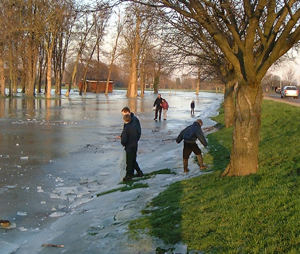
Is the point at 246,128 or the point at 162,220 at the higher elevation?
the point at 246,128

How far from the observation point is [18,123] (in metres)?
22.6

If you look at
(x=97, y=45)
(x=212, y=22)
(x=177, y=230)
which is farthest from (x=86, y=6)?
(x=97, y=45)

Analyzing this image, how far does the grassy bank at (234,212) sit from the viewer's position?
16.1 ft

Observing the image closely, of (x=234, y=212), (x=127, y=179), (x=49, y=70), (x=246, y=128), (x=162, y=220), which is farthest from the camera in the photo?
(x=49, y=70)

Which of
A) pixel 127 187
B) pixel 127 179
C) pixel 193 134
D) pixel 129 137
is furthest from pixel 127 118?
pixel 127 187

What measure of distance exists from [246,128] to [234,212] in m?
2.62

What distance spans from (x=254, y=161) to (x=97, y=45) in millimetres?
66267

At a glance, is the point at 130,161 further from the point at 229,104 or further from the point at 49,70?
the point at 49,70

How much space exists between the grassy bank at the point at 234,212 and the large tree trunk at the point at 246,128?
0.29 metres

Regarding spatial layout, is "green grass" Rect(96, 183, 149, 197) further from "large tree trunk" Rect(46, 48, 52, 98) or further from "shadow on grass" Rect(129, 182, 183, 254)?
"large tree trunk" Rect(46, 48, 52, 98)

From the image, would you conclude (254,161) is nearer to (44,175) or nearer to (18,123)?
(44,175)

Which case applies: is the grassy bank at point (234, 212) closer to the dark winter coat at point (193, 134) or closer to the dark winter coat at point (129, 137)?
the dark winter coat at point (193, 134)

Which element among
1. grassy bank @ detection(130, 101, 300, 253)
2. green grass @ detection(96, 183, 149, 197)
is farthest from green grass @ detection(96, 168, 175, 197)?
grassy bank @ detection(130, 101, 300, 253)

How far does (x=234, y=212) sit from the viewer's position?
230 inches
